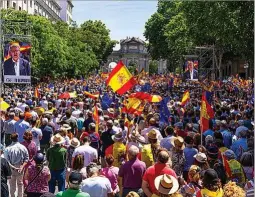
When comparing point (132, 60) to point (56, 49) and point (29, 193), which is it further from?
Answer: point (29, 193)

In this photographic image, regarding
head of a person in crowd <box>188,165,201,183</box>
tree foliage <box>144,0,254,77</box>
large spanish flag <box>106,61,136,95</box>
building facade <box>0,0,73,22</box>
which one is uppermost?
building facade <box>0,0,73,22</box>

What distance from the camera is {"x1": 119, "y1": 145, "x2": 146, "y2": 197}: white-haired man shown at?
739cm

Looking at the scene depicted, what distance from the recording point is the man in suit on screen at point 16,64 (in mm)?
20719

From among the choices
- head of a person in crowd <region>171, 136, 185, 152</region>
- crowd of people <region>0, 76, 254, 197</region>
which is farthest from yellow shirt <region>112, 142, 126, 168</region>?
head of a person in crowd <region>171, 136, 185, 152</region>

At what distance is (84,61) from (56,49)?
2036 cm

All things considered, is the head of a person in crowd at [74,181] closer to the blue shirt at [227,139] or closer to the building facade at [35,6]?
the blue shirt at [227,139]

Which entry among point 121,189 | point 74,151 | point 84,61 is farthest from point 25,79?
point 84,61

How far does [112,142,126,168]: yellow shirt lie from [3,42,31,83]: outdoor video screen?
12428 millimetres

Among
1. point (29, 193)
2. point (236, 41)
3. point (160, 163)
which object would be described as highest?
point (236, 41)

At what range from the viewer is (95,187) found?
666 cm

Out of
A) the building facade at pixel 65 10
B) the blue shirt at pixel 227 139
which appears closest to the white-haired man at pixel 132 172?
the blue shirt at pixel 227 139

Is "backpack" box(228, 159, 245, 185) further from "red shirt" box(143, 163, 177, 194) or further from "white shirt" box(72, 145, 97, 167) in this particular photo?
"white shirt" box(72, 145, 97, 167)

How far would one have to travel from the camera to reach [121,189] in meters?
7.52

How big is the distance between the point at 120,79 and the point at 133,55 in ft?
437
